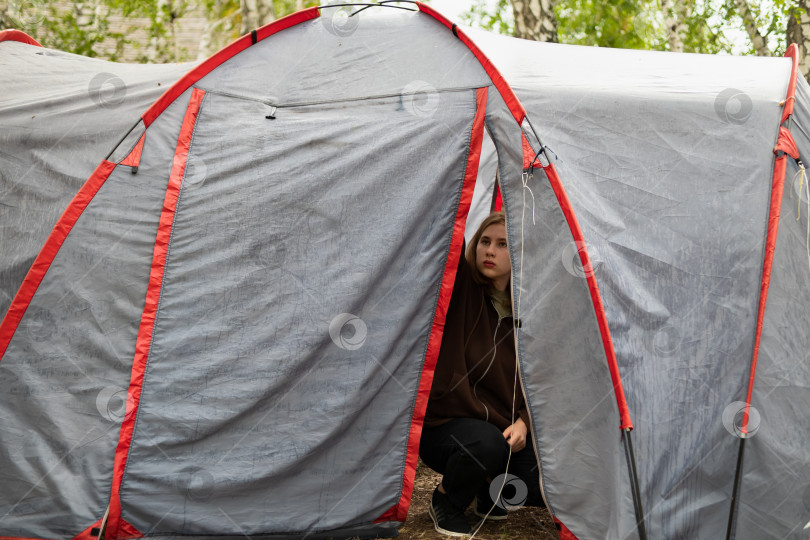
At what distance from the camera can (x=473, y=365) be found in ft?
10.5

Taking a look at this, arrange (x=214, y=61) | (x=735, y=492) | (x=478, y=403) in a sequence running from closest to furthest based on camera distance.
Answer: (x=735, y=492)
(x=214, y=61)
(x=478, y=403)

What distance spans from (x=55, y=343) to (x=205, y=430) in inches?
24.8

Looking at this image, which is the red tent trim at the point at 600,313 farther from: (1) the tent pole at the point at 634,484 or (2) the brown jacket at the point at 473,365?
(2) the brown jacket at the point at 473,365

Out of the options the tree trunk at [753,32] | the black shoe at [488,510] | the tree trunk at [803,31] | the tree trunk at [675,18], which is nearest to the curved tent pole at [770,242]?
the black shoe at [488,510]

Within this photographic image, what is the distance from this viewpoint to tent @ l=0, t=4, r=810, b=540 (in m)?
Result: 2.75

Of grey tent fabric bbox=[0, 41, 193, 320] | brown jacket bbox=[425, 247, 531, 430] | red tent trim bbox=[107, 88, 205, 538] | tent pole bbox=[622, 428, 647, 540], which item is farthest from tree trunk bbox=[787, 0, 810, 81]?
red tent trim bbox=[107, 88, 205, 538]

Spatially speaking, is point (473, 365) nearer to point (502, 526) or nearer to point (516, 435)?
point (516, 435)

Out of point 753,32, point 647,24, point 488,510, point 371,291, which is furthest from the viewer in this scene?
point 647,24

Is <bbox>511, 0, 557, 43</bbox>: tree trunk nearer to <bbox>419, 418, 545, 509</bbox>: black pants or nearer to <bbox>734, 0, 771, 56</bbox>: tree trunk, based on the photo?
<bbox>734, 0, 771, 56</bbox>: tree trunk

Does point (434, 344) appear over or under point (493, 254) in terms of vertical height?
under

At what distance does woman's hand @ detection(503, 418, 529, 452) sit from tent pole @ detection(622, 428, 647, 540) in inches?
21.7

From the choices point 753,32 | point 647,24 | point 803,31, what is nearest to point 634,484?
point 803,31

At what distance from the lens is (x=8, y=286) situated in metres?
2.84

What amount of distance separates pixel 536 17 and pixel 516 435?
175 inches
